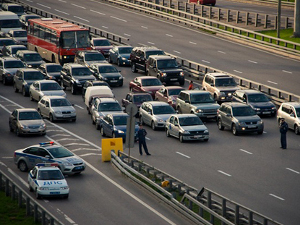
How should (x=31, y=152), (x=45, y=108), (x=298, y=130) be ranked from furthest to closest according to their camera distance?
(x=45, y=108) < (x=298, y=130) < (x=31, y=152)

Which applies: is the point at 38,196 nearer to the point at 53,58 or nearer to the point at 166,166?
the point at 166,166

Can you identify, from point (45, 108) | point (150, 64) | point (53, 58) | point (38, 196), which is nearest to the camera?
point (38, 196)

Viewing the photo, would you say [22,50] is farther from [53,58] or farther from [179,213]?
[179,213]

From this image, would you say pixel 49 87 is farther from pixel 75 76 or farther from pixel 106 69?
pixel 106 69

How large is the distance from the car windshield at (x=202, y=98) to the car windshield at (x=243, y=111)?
3.46 meters

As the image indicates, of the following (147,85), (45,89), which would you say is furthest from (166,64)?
(45,89)

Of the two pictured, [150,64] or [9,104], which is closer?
[9,104]

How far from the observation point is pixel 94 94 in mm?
47812

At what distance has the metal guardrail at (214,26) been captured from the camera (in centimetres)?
6438

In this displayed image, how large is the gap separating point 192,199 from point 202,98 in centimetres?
1973

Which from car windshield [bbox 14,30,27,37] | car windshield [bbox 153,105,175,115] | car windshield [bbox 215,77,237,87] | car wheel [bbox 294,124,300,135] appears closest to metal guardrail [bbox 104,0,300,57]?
car windshield [bbox 215,77,237,87]

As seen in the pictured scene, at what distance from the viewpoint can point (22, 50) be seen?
205 ft

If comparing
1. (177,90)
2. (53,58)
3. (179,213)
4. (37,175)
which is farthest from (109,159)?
(53,58)

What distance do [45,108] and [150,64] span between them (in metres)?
12.3
